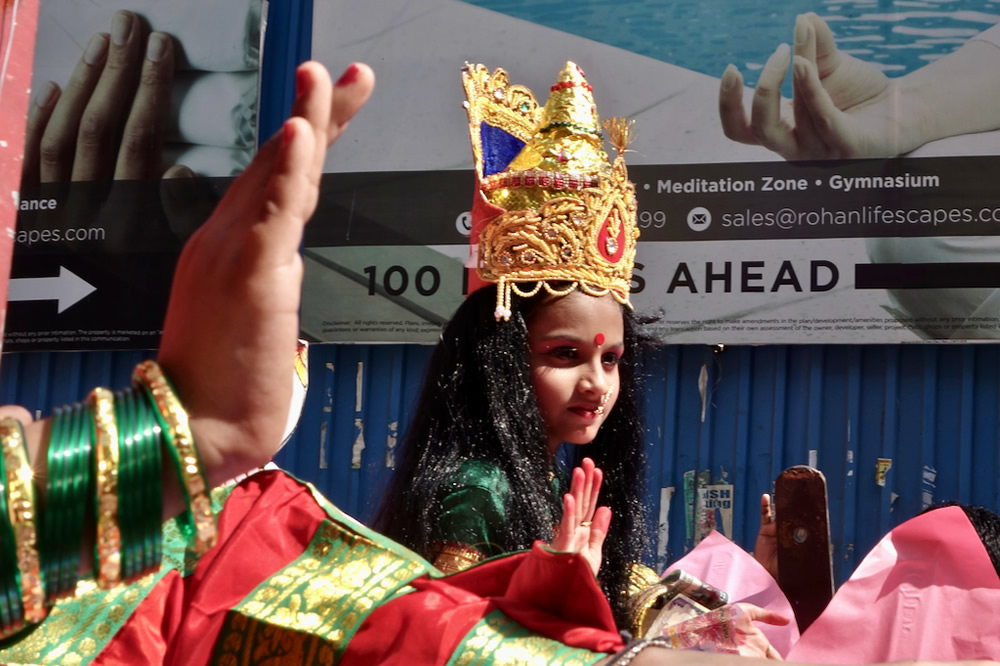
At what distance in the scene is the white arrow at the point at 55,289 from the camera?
4695mm

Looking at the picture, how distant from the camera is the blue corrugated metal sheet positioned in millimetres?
3939

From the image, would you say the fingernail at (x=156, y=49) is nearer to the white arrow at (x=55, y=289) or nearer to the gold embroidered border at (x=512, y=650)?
the white arrow at (x=55, y=289)

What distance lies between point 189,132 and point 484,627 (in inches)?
156

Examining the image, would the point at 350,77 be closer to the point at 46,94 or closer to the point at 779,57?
the point at 779,57

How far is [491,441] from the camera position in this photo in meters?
2.09

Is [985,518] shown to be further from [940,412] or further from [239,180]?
[940,412]

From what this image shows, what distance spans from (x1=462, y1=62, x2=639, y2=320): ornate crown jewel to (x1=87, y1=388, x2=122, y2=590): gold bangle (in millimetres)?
1405

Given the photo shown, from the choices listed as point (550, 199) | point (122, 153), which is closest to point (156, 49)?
point (122, 153)

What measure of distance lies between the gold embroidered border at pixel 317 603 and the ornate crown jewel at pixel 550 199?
97 centimetres

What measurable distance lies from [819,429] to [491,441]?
233 cm

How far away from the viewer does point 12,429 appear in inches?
29.5

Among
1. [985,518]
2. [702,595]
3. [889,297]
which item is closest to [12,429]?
[702,595]

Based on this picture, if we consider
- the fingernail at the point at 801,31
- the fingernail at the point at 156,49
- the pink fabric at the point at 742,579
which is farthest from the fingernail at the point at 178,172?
the pink fabric at the point at 742,579

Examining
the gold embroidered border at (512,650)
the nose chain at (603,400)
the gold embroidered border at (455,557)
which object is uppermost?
the nose chain at (603,400)
